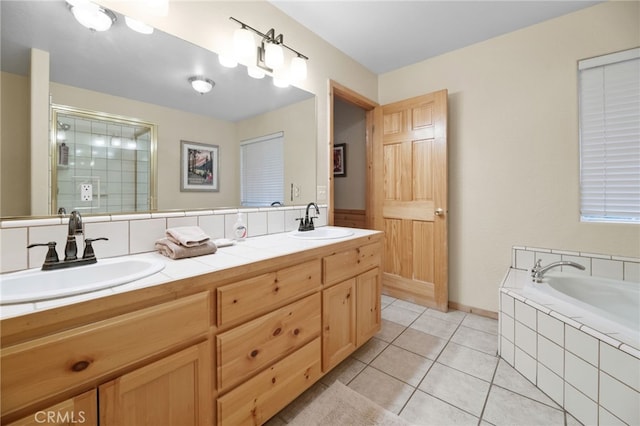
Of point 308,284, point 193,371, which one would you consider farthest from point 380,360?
point 193,371

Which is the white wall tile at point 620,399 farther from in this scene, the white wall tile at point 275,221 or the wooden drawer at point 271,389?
the white wall tile at point 275,221

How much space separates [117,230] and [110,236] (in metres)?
0.04

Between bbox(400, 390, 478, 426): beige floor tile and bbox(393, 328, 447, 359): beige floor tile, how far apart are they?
0.43 meters

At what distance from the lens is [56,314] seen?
627 millimetres

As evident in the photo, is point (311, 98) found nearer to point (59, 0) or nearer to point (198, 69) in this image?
point (198, 69)

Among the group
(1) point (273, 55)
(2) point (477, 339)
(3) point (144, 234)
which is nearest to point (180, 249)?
(3) point (144, 234)

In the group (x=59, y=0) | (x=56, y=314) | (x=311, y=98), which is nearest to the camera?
(x=56, y=314)

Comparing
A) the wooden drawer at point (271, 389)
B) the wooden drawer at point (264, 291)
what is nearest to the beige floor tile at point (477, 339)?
the wooden drawer at point (271, 389)

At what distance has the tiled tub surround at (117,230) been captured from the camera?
3.10ft

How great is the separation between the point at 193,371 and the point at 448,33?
290 cm

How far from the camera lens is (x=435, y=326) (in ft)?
7.23

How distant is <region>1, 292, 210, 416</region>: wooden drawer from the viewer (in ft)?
1.91

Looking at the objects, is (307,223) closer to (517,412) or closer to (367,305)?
(367,305)

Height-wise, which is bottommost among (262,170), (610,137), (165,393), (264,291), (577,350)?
(577,350)
